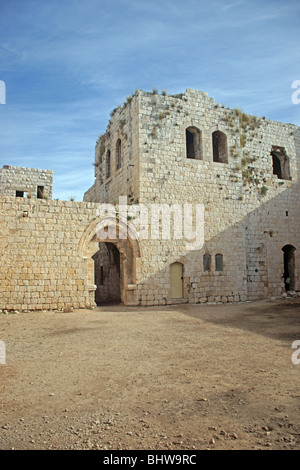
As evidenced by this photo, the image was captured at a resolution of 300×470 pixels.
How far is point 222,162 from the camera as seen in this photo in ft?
51.4

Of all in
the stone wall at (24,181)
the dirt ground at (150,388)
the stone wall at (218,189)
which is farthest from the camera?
the stone wall at (24,181)

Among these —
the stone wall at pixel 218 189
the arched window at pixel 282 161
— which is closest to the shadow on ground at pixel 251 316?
the stone wall at pixel 218 189

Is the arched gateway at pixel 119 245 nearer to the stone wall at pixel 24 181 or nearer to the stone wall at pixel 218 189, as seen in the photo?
the stone wall at pixel 218 189

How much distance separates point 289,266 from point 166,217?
7656 mm

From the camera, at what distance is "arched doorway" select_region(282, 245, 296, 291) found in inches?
667

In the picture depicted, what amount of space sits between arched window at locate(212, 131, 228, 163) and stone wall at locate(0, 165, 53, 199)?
8.27 m

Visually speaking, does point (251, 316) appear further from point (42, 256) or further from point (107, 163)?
point (107, 163)

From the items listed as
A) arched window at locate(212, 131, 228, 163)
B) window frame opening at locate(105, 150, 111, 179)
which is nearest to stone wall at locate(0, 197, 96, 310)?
window frame opening at locate(105, 150, 111, 179)

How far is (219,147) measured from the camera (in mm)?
15836

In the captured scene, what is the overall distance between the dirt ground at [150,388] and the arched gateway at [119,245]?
4055 mm

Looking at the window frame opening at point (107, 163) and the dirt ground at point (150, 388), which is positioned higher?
the window frame opening at point (107, 163)

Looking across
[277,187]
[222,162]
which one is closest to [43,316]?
[222,162]

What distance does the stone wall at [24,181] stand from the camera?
16.7 m

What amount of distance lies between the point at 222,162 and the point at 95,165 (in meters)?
7.36
